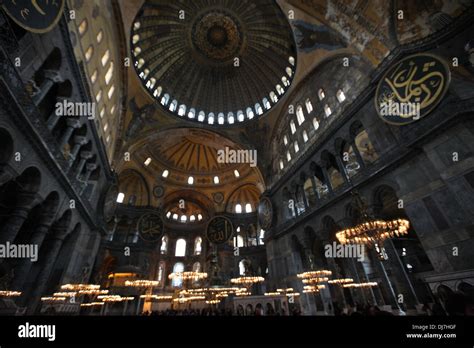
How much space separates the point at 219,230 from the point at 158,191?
7938mm

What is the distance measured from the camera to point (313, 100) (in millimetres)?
14992

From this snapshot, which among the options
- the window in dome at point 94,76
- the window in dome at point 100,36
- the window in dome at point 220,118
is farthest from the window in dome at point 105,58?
the window in dome at point 220,118

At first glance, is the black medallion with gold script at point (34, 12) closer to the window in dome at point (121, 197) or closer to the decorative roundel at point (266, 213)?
the decorative roundel at point (266, 213)

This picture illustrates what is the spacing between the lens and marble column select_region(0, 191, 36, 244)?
687cm

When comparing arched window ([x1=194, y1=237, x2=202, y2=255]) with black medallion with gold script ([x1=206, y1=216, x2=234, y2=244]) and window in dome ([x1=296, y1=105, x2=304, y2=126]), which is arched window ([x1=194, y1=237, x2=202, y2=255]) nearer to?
black medallion with gold script ([x1=206, y1=216, x2=234, y2=244])

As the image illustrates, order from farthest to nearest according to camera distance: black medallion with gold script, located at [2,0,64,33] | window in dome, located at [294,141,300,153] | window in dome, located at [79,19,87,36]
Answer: window in dome, located at [294,141,300,153], window in dome, located at [79,19,87,36], black medallion with gold script, located at [2,0,64,33]

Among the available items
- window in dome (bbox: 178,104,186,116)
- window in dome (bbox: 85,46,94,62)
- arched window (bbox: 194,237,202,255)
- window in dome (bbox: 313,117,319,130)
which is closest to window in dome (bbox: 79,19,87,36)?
window in dome (bbox: 85,46,94,62)

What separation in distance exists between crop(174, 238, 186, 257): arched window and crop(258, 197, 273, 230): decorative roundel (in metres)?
10.3

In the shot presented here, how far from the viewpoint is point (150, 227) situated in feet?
61.5

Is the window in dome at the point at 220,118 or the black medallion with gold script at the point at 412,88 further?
the window in dome at the point at 220,118

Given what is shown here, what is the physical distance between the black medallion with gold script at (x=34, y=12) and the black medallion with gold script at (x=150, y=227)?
15.3 m

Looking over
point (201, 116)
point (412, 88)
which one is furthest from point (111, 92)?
point (412, 88)

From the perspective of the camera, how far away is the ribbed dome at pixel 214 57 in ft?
57.2

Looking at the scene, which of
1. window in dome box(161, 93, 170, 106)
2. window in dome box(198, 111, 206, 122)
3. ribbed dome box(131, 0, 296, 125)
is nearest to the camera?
ribbed dome box(131, 0, 296, 125)
